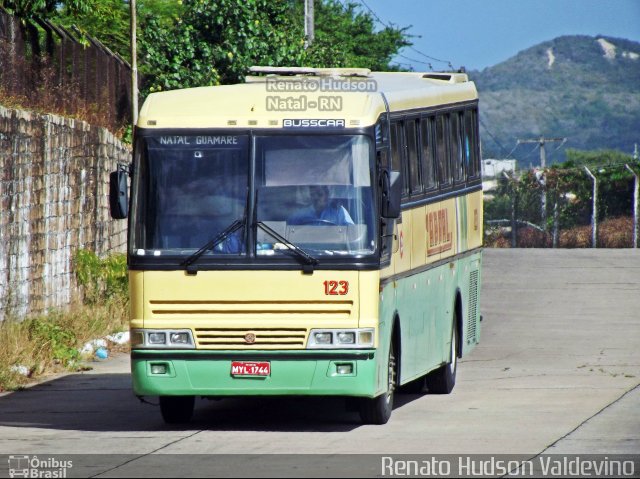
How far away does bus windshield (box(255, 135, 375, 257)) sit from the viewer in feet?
47.4

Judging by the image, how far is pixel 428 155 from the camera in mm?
17609

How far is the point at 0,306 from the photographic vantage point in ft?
67.7

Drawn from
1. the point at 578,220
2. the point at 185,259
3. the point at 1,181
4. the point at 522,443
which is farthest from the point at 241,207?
the point at 578,220

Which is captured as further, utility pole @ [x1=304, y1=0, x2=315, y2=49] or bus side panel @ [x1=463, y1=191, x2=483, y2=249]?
utility pole @ [x1=304, y1=0, x2=315, y2=49]

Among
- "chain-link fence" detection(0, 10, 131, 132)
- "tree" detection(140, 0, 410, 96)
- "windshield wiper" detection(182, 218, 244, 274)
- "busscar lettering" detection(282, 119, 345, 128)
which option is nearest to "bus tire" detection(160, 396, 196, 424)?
"windshield wiper" detection(182, 218, 244, 274)

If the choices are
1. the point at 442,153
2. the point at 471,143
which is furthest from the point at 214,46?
the point at 442,153

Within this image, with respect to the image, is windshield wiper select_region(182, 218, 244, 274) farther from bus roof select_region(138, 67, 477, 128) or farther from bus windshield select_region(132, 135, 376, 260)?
bus roof select_region(138, 67, 477, 128)

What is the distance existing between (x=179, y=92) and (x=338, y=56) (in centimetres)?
2546

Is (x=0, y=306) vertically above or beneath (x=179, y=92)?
beneath

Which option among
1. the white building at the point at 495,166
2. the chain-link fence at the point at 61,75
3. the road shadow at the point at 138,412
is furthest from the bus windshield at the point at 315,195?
the white building at the point at 495,166

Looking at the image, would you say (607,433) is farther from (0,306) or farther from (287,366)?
(0,306)

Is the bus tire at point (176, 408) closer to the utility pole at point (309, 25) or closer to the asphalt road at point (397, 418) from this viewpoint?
the asphalt road at point (397, 418)

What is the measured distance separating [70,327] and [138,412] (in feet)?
19.0

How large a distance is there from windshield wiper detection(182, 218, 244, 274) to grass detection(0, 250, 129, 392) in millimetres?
5102
